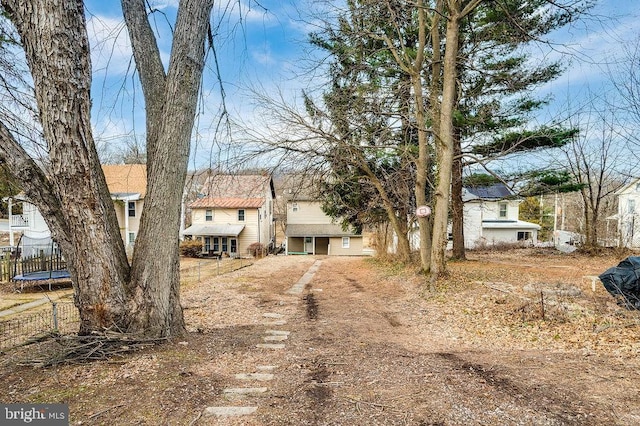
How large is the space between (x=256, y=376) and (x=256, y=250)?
73.8 feet

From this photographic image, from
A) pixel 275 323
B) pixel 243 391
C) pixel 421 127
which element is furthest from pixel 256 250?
pixel 243 391

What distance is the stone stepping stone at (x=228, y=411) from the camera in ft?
8.48

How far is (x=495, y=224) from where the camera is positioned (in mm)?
28234

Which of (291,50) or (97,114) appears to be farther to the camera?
(291,50)

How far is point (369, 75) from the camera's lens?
469 inches

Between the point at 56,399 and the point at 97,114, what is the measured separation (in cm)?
330

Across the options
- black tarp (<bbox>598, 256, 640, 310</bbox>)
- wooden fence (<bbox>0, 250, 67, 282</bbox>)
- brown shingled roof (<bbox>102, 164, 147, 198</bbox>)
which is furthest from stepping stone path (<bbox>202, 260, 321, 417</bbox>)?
brown shingled roof (<bbox>102, 164, 147, 198</bbox>)

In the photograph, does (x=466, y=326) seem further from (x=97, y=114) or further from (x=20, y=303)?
(x=20, y=303)

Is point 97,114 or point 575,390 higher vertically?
point 97,114

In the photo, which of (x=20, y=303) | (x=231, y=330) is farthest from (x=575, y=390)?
(x=20, y=303)

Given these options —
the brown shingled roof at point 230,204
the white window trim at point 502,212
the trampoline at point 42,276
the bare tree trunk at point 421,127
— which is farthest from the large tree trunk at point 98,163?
the white window trim at point 502,212

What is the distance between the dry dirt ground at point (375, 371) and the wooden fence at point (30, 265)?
7206 millimetres

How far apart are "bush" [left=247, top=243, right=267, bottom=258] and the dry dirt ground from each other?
1882cm

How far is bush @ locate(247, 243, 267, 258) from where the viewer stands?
25359mm
